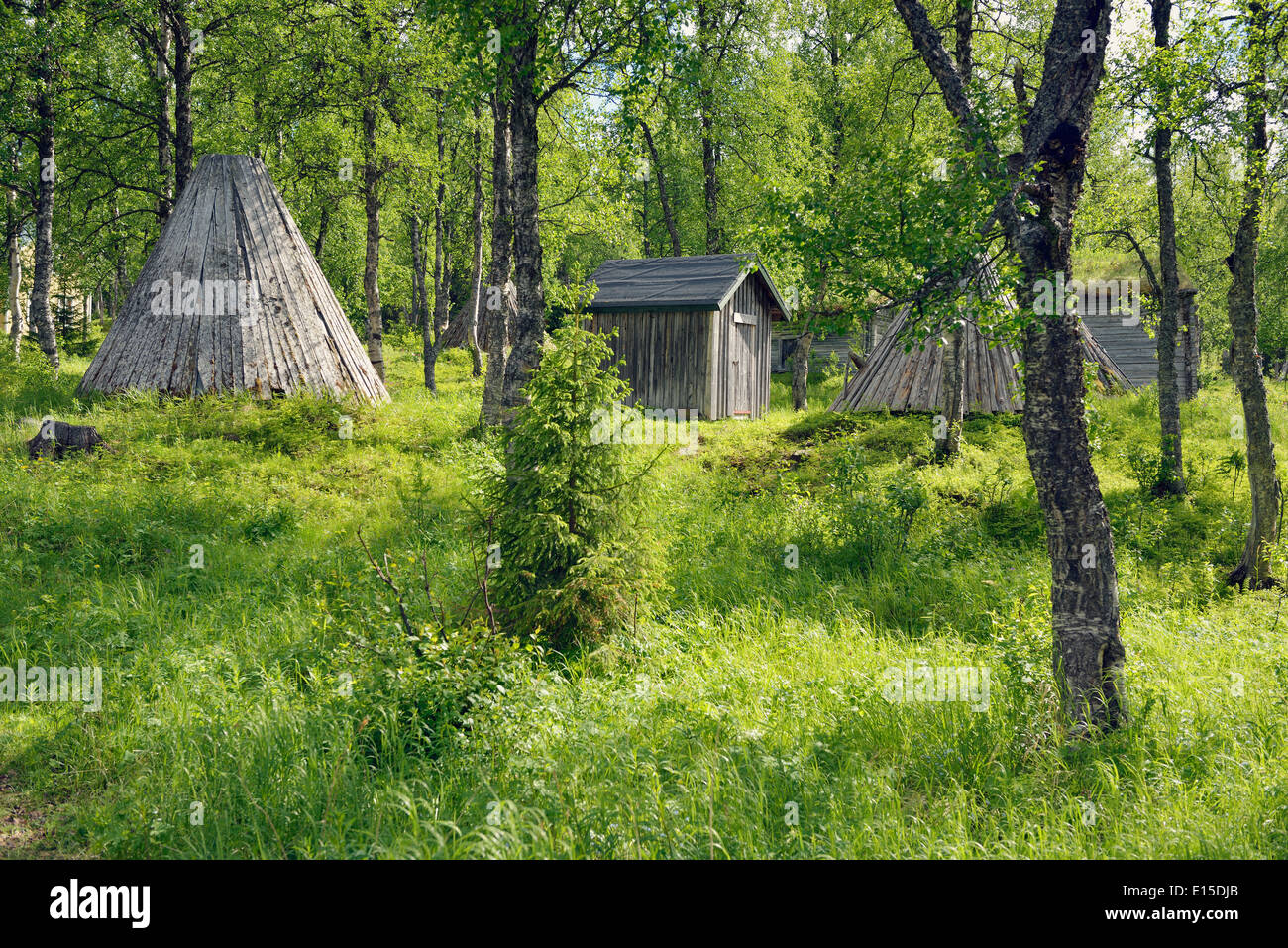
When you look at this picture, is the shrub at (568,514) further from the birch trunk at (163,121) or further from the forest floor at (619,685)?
the birch trunk at (163,121)

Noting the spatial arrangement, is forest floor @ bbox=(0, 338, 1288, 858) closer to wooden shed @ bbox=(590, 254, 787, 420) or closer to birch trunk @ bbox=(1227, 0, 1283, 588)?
birch trunk @ bbox=(1227, 0, 1283, 588)

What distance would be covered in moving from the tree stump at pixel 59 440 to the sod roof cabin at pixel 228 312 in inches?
97.6

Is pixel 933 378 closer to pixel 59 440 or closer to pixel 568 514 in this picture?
pixel 568 514

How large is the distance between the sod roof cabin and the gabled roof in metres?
6.76

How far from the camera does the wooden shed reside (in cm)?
1811

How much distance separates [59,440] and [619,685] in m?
8.66

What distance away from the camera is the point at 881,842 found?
3.53 metres

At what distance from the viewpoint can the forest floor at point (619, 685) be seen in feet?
12.1

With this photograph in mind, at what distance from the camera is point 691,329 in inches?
717

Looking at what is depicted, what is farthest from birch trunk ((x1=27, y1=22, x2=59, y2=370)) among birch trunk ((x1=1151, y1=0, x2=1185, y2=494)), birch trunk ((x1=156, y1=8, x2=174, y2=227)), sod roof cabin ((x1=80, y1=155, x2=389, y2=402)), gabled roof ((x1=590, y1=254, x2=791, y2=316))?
birch trunk ((x1=1151, y1=0, x2=1185, y2=494))

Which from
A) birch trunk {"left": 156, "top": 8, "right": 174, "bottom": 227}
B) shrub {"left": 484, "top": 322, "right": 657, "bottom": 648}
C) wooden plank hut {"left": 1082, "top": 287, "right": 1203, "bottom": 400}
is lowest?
shrub {"left": 484, "top": 322, "right": 657, "bottom": 648}
